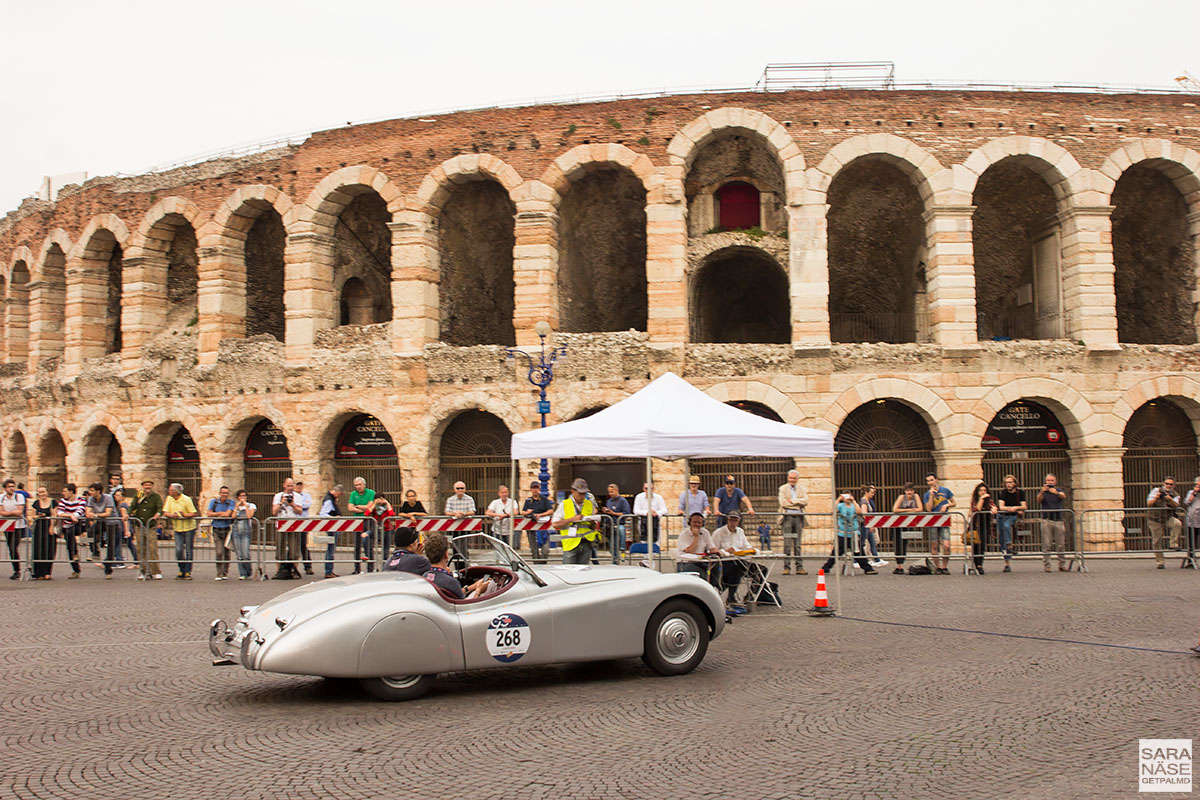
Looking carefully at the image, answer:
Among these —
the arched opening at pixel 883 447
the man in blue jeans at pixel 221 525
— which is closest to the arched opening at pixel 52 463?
the man in blue jeans at pixel 221 525

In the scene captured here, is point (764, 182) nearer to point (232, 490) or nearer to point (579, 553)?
point (579, 553)

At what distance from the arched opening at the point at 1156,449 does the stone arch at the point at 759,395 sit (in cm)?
766

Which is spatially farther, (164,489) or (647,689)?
(164,489)

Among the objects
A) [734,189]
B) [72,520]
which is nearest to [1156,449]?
[734,189]

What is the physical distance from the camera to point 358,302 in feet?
88.5

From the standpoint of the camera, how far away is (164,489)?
87.9ft

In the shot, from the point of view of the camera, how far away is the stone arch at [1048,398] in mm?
21297

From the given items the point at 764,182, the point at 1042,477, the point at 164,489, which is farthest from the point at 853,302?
the point at 164,489

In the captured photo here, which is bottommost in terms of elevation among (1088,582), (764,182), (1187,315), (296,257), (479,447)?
(1088,582)

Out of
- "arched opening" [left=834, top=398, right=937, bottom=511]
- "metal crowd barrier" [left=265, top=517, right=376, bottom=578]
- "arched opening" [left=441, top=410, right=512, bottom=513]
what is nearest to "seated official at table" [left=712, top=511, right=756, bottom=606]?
"metal crowd barrier" [left=265, top=517, right=376, bottom=578]

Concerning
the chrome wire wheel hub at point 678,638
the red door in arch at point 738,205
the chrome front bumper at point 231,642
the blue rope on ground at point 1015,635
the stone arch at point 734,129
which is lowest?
the blue rope on ground at point 1015,635

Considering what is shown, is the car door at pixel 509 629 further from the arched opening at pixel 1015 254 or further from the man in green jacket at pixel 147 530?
the arched opening at pixel 1015 254

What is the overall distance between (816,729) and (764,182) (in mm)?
19110

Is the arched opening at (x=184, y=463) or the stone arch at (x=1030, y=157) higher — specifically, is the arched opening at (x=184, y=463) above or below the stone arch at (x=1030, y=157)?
below
